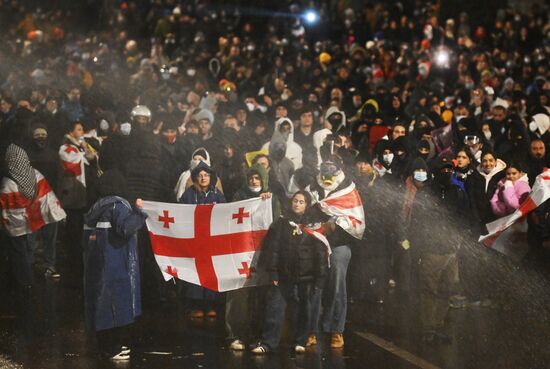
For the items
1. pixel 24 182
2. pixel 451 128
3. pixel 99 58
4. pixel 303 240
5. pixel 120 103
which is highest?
pixel 99 58

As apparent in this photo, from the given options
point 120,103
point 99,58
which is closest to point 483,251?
point 120,103

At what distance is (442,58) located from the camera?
23484 millimetres

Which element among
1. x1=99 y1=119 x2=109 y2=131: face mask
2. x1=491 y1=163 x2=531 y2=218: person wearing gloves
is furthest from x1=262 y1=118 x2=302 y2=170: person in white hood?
x1=491 y1=163 x2=531 y2=218: person wearing gloves

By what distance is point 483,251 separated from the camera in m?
13.6

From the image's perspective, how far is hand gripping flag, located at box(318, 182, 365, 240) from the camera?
11516 mm

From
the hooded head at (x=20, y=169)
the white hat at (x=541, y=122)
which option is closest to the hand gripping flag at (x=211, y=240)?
the hooded head at (x=20, y=169)

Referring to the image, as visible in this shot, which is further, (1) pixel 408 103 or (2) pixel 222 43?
(2) pixel 222 43

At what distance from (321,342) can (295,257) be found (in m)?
1.03

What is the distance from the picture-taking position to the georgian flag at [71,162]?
15.7 m

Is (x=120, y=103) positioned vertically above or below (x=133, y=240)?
above

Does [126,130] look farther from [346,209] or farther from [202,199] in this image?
[346,209]

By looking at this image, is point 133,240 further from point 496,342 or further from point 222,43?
point 222,43

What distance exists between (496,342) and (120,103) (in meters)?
10.9

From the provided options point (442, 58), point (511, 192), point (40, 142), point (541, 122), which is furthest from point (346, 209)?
point (442, 58)
